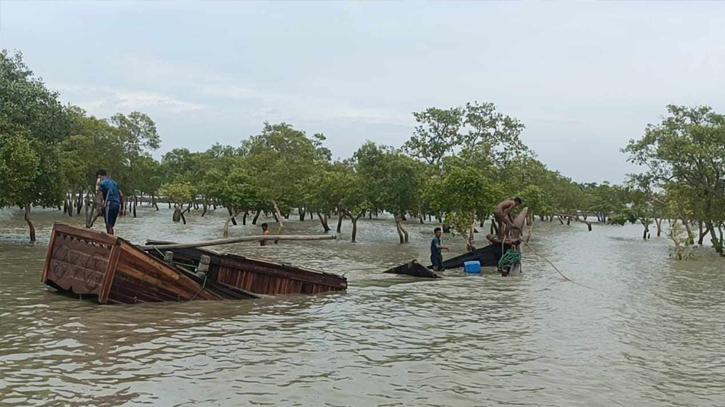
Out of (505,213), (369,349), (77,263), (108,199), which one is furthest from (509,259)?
(77,263)

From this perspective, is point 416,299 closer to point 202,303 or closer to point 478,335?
point 478,335

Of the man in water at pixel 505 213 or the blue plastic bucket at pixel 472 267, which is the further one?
the blue plastic bucket at pixel 472 267

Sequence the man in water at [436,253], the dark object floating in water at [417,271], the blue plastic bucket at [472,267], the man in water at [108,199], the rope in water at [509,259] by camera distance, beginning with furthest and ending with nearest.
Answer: the blue plastic bucket at [472,267] < the rope in water at [509,259] < the man in water at [436,253] < the dark object floating in water at [417,271] < the man in water at [108,199]

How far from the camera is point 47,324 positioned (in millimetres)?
10094

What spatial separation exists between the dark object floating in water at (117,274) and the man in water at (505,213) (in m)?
9.69

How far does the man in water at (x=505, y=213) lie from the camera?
63.0 feet

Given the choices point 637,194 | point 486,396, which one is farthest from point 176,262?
point 637,194

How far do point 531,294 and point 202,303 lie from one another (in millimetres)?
9262

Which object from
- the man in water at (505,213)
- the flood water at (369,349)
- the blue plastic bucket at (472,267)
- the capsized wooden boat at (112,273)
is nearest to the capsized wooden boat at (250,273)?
the flood water at (369,349)

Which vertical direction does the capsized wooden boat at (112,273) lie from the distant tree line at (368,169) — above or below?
below

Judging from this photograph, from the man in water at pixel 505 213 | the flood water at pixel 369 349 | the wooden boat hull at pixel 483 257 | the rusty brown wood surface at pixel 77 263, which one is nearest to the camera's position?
the flood water at pixel 369 349

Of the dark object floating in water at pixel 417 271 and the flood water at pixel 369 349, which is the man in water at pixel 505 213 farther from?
the flood water at pixel 369 349

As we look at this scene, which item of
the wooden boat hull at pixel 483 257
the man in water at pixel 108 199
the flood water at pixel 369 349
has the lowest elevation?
the flood water at pixel 369 349

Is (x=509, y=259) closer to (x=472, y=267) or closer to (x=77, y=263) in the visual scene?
(x=472, y=267)
